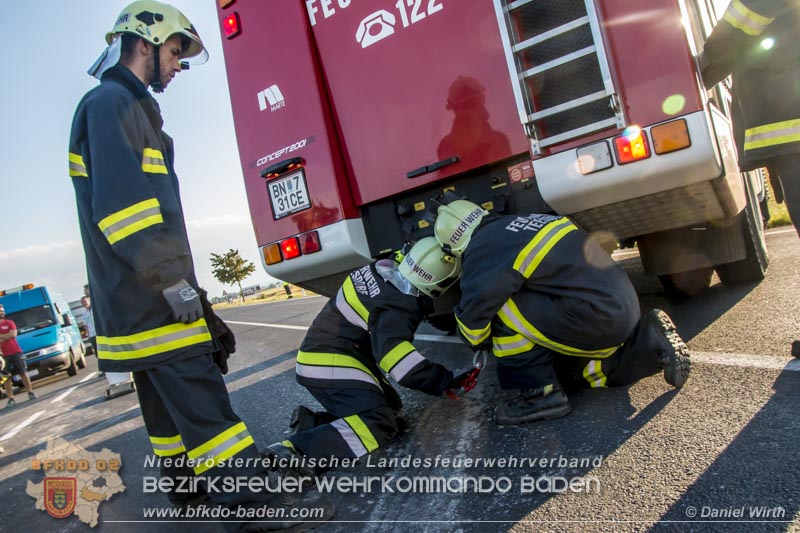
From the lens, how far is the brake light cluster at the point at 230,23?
388cm

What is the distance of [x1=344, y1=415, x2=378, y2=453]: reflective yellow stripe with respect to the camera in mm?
2572

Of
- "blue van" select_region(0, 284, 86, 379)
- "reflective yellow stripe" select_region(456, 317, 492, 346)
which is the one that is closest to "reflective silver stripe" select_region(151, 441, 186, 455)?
"reflective yellow stripe" select_region(456, 317, 492, 346)

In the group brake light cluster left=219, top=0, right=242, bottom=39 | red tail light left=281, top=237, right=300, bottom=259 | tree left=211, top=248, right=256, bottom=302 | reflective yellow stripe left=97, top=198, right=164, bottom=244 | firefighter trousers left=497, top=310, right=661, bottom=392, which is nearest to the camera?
reflective yellow stripe left=97, top=198, right=164, bottom=244

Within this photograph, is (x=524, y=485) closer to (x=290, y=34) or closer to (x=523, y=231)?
(x=523, y=231)

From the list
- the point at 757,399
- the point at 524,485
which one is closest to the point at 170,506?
the point at 524,485

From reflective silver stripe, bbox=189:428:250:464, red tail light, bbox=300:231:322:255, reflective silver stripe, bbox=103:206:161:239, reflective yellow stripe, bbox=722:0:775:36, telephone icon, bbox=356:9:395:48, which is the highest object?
telephone icon, bbox=356:9:395:48

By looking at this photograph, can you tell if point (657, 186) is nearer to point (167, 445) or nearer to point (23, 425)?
point (167, 445)

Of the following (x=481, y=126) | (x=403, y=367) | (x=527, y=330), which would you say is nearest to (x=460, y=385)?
(x=403, y=367)

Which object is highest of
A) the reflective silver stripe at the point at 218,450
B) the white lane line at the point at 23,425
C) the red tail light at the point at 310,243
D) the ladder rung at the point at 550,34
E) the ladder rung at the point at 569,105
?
the ladder rung at the point at 550,34

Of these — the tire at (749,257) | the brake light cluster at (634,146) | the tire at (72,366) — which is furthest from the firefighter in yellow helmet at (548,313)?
the tire at (72,366)

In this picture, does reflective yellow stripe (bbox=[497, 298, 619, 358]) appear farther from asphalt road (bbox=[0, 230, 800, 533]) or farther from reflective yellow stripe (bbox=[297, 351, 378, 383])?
reflective yellow stripe (bbox=[297, 351, 378, 383])

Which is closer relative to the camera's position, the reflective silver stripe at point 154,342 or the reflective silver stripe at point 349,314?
Result: the reflective silver stripe at point 154,342

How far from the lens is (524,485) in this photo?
1940 millimetres

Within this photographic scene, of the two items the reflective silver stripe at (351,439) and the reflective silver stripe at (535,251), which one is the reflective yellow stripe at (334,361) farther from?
the reflective silver stripe at (535,251)
